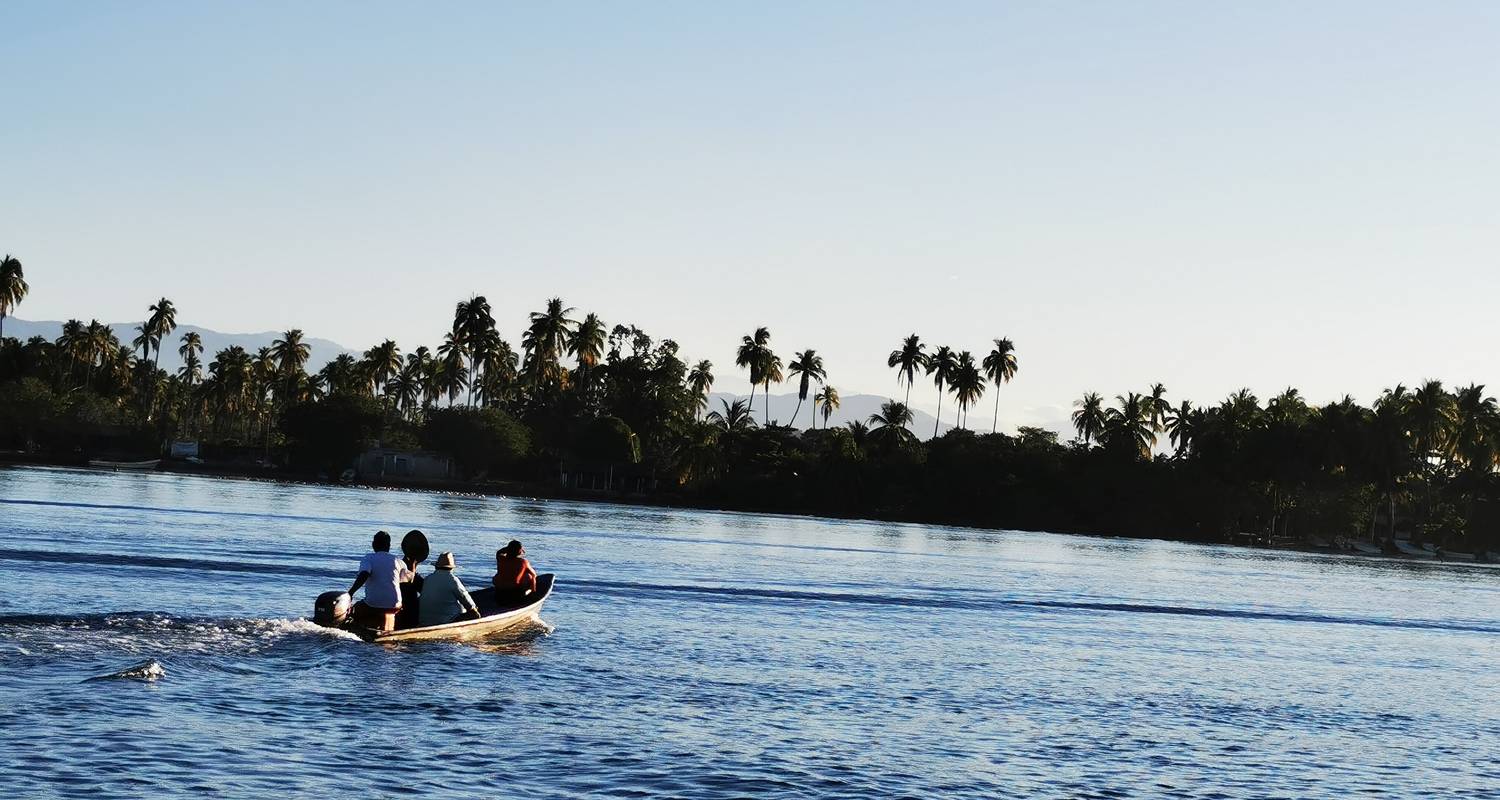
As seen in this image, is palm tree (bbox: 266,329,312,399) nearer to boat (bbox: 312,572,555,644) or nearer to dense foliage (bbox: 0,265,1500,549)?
dense foliage (bbox: 0,265,1500,549)

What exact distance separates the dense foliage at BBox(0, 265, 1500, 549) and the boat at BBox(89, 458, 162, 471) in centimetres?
550

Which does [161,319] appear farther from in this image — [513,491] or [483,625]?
[483,625]

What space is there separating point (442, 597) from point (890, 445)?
125 m

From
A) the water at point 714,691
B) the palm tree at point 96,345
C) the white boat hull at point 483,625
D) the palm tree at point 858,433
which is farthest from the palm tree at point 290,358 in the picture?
the white boat hull at point 483,625

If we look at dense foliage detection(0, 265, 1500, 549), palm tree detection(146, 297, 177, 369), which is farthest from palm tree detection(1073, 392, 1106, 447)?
palm tree detection(146, 297, 177, 369)

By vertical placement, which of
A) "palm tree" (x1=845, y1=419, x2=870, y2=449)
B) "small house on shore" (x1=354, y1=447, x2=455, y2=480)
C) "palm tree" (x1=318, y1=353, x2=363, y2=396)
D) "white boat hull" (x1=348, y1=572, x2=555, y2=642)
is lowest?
"white boat hull" (x1=348, y1=572, x2=555, y2=642)

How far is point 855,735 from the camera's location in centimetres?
1981

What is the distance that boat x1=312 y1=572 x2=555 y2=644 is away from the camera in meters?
25.1

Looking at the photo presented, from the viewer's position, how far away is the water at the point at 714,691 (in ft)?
54.1

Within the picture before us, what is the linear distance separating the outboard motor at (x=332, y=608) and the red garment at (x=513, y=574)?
16.4 ft

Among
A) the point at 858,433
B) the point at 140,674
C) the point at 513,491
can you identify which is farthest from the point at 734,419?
the point at 140,674

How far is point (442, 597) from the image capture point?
26.9 metres

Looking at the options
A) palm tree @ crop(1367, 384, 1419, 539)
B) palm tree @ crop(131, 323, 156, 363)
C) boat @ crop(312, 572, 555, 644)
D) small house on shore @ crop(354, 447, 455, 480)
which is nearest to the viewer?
boat @ crop(312, 572, 555, 644)

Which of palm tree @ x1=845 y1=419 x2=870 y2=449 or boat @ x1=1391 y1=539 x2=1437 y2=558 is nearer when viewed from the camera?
boat @ x1=1391 y1=539 x2=1437 y2=558
